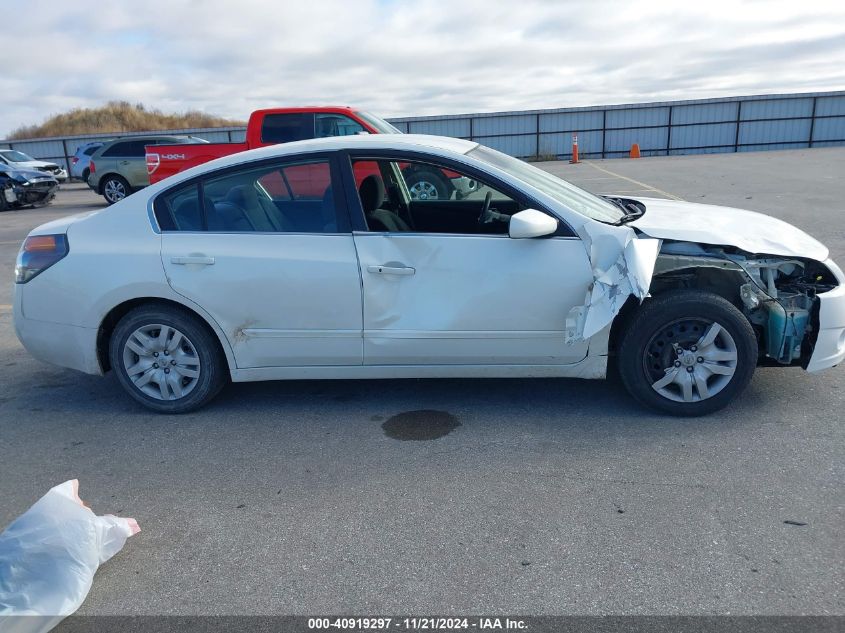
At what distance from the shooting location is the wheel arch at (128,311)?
4.16 m

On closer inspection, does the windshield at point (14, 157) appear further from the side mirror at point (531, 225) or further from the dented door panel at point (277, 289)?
the side mirror at point (531, 225)

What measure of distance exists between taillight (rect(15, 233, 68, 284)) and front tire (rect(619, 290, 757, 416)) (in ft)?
11.1

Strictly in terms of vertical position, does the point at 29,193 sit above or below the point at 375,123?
below

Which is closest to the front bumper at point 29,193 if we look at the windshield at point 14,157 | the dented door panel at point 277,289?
the windshield at point 14,157


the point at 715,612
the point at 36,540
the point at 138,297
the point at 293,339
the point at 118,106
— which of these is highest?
the point at 118,106

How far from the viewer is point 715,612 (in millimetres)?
2455

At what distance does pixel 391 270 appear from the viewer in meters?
3.95

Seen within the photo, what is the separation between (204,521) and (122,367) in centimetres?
153

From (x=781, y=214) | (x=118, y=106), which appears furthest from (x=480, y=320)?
(x=118, y=106)

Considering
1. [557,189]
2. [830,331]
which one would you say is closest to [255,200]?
[557,189]

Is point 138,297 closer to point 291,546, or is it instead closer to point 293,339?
point 293,339

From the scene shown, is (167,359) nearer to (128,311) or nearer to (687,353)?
(128,311)

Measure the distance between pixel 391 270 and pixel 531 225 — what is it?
0.81m

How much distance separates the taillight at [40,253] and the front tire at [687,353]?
11.1 feet
